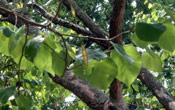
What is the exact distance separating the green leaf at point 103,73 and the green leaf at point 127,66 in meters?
0.02

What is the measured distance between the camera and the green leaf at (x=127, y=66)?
723 millimetres

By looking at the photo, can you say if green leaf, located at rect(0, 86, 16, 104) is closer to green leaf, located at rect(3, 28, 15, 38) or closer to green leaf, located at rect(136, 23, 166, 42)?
green leaf, located at rect(3, 28, 15, 38)

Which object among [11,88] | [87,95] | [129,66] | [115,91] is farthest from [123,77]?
[115,91]

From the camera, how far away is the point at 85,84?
5.85 ft

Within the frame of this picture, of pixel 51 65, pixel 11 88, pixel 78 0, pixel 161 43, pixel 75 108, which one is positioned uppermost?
pixel 161 43

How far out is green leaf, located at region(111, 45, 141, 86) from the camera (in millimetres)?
723

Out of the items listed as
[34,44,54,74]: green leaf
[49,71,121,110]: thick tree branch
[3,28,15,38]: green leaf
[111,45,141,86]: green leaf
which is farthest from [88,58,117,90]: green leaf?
[49,71,121,110]: thick tree branch

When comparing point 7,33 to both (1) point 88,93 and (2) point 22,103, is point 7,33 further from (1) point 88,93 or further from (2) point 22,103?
(1) point 88,93

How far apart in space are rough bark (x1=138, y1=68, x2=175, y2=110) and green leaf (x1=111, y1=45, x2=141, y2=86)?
1.36 metres

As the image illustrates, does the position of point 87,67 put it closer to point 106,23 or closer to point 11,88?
point 11,88

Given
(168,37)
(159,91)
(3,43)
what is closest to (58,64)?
(3,43)

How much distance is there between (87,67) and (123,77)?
0.10 m

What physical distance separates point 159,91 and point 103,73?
1.48 m

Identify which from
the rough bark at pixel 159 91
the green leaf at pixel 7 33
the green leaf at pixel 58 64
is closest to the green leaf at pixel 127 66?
the green leaf at pixel 58 64
